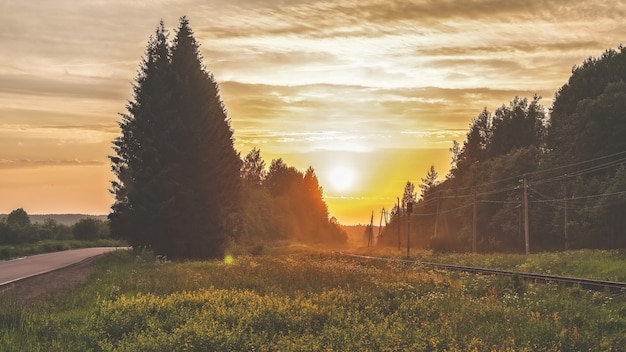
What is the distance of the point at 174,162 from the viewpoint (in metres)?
37.4

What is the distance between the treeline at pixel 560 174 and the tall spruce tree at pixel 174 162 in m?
23.5

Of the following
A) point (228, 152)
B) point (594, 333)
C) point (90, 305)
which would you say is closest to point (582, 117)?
point (228, 152)

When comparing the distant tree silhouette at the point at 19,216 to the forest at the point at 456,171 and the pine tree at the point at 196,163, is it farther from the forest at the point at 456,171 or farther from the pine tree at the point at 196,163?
the pine tree at the point at 196,163

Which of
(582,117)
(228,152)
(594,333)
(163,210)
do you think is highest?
(582,117)

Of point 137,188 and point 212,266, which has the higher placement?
point 137,188

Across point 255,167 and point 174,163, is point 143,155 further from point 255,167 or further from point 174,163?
point 255,167

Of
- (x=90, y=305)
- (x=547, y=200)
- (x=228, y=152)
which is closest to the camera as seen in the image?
(x=90, y=305)

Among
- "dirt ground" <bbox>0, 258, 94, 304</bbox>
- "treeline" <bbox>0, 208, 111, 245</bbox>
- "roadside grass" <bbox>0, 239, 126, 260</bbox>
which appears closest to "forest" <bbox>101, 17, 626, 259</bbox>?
"dirt ground" <bbox>0, 258, 94, 304</bbox>

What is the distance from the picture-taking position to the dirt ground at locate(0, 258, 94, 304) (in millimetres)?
19375

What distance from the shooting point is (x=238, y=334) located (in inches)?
452

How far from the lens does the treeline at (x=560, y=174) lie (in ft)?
188

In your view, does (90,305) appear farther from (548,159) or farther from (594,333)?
(548,159)

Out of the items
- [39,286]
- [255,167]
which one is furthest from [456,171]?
[39,286]

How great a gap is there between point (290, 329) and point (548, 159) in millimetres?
63938
